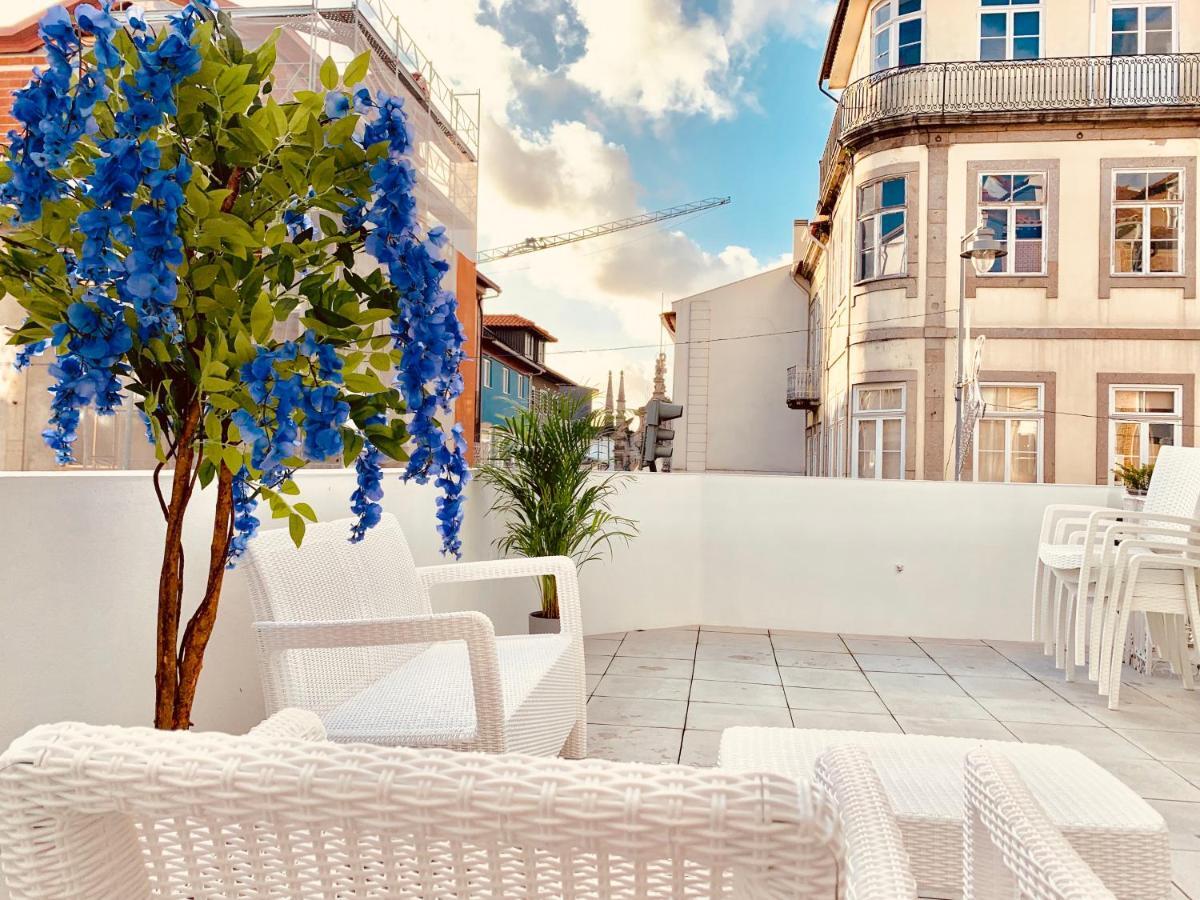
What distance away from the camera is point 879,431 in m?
10.5

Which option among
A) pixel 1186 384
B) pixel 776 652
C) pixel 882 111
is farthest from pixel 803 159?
pixel 776 652

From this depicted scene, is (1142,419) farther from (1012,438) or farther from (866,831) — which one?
(866,831)

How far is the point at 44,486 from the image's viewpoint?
1.39 m

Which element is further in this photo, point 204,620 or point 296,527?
point 204,620

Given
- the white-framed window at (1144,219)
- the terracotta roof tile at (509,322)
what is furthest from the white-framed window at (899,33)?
the terracotta roof tile at (509,322)

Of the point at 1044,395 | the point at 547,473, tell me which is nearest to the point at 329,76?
the point at 547,473

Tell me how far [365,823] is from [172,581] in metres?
0.64

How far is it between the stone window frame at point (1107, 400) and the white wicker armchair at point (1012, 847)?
10.4 m

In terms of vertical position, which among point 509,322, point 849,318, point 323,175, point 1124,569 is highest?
point 509,322

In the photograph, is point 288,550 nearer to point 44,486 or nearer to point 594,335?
point 44,486

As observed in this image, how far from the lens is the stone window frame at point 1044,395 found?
9.96 m

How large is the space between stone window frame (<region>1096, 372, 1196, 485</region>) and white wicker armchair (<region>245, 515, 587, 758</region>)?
31.0 feet

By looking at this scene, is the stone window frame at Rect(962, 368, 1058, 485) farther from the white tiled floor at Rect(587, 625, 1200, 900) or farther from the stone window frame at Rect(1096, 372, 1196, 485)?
the white tiled floor at Rect(587, 625, 1200, 900)

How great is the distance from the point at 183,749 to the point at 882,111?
11.5 metres
